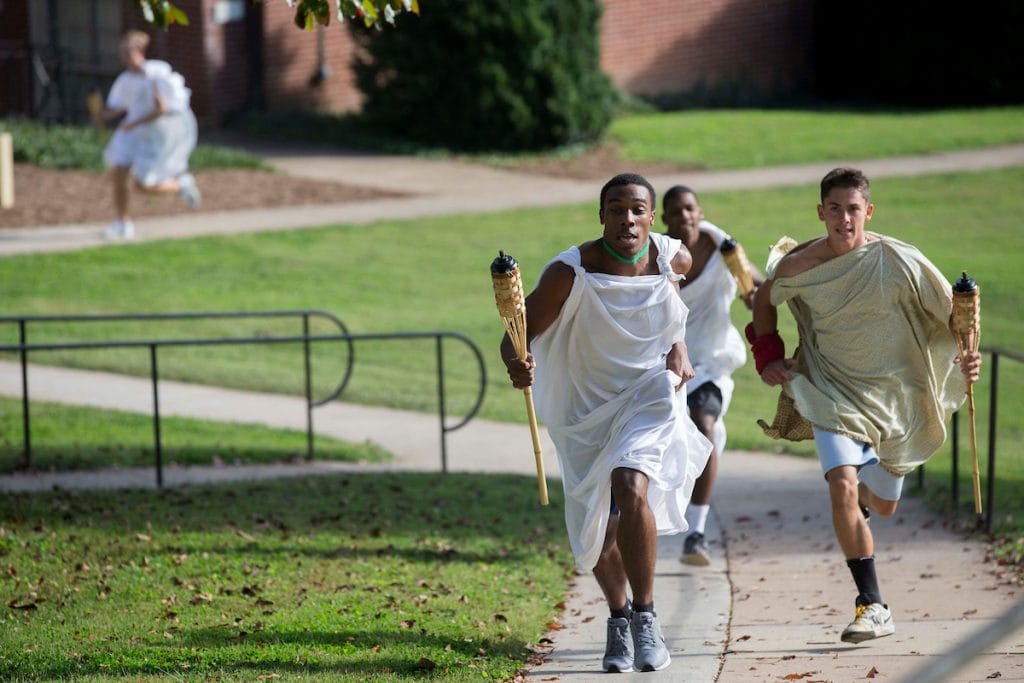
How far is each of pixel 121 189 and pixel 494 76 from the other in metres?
7.49

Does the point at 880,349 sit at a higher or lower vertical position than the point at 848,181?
lower

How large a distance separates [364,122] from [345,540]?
1683cm

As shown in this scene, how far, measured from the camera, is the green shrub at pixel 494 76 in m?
22.4

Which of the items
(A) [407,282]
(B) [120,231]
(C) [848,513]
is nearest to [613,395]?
(C) [848,513]

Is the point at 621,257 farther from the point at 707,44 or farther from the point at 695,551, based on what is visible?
Result: the point at 707,44

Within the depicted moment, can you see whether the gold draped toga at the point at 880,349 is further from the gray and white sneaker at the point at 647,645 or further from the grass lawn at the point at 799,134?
the grass lawn at the point at 799,134

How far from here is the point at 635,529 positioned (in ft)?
18.7

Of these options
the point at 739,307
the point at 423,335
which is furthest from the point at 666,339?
the point at 739,307

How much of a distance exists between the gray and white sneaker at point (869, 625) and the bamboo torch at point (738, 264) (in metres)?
2.06

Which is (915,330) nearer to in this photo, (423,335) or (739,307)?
(423,335)

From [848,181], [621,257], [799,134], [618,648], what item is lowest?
[618,648]

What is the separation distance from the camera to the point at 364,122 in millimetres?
24031

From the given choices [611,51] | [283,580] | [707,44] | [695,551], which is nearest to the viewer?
[283,580]

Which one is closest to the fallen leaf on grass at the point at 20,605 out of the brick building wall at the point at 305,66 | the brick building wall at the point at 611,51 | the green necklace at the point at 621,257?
the green necklace at the point at 621,257
